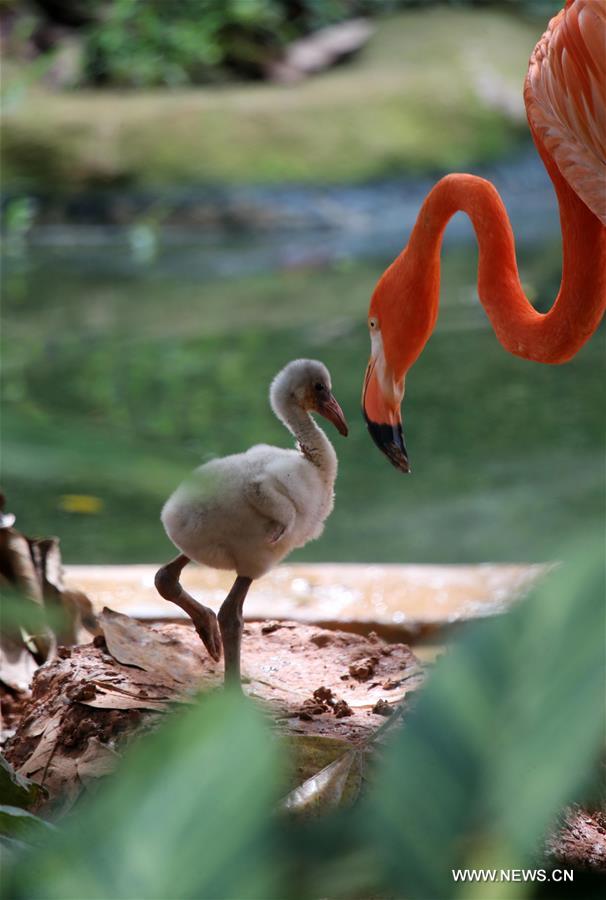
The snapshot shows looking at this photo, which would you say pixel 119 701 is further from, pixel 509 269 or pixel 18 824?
pixel 509 269

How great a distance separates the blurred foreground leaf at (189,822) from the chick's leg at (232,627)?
3.61 feet

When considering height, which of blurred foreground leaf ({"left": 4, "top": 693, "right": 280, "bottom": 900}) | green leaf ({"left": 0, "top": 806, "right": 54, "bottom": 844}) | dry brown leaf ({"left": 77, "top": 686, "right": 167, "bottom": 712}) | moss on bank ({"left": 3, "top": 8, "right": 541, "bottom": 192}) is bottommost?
moss on bank ({"left": 3, "top": 8, "right": 541, "bottom": 192})

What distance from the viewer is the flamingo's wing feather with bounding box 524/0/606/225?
1.58 meters

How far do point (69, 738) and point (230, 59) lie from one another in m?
7.09

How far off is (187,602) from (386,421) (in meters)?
0.37

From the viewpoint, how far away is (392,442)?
167 cm

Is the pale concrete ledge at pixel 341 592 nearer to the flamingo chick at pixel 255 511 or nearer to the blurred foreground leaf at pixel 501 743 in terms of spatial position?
the flamingo chick at pixel 255 511

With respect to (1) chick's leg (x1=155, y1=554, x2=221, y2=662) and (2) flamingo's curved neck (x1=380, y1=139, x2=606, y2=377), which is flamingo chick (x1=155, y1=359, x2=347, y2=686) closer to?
(1) chick's leg (x1=155, y1=554, x2=221, y2=662)

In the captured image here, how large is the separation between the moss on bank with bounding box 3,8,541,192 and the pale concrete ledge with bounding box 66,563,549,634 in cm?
505

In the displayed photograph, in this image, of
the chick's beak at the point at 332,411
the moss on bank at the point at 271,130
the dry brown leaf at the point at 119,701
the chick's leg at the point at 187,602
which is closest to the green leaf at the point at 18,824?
the dry brown leaf at the point at 119,701

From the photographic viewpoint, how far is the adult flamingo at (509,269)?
1.66 m

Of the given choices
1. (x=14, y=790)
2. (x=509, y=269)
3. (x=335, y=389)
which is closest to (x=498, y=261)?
(x=509, y=269)

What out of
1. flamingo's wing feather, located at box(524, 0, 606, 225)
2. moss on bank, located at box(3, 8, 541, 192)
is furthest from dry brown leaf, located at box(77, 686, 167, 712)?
moss on bank, located at box(3, 8, 541, 192)

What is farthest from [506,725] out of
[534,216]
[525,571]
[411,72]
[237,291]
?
[411,72]
